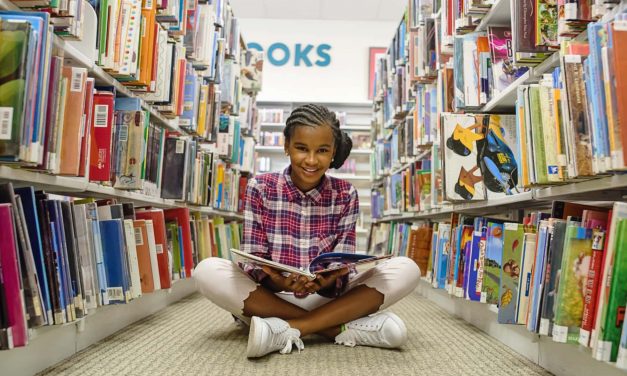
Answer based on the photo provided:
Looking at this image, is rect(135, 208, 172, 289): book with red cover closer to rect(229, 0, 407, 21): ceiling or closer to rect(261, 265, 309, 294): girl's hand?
rect(261, 265, 309, 294): girl's hand

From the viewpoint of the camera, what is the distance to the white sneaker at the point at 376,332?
5.59 feet

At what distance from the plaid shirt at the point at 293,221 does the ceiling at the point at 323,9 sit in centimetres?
548

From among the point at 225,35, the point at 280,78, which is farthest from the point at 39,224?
the point at 280,78

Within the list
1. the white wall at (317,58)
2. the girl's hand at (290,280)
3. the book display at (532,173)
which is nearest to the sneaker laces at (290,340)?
the girl's hand at (290,280)

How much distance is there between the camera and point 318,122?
1.80 meters

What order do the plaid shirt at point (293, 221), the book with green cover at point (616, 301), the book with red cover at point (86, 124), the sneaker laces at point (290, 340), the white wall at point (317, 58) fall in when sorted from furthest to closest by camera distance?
the white wall at point (317, 58) → the plaid shirt at point (293, 221) → the sneaker laces at point (290, 340) → the book with red cover at point (86, 124) → the book with green cover at point (616, 301)

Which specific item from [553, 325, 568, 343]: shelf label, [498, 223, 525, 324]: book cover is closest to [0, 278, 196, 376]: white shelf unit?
[553, 325, 568, 343]: shelf label

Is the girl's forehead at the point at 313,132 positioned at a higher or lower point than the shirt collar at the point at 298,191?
higher

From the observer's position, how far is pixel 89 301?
1.48 meters

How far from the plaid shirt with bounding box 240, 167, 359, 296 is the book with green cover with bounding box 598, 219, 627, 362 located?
0.98 m

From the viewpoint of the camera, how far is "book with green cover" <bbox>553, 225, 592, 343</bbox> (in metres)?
1.13

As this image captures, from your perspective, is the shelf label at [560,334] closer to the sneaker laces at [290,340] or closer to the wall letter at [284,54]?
the sneaker laces at [290,340]

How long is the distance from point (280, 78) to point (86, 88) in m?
6.03

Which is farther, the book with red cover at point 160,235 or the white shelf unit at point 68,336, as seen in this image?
the book with red cover at point 160,235
